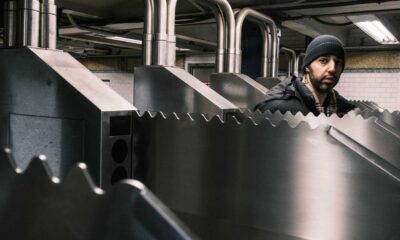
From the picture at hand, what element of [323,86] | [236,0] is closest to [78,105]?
[323,86]

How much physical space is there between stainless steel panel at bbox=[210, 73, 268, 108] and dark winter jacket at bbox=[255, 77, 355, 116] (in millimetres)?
159

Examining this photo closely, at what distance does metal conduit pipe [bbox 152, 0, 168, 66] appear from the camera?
3.77 ft

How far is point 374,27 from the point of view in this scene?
3271 millimetres

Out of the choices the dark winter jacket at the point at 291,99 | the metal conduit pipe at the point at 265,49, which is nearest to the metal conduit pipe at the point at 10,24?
the dark winter jacket at the point at 291,99

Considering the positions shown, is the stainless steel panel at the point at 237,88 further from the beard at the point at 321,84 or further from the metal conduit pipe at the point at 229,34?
the beard at the point at 321,84

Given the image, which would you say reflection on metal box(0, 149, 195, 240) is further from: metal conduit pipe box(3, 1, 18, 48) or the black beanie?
the black beanie

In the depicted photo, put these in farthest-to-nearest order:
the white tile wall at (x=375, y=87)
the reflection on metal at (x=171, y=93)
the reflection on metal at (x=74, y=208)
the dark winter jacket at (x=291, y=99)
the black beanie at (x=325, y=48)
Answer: the white tile wall at (x=375, y=87)
the black beanie at (x=325, y=48)
the dark winter jacket at (x=291, y=99)
the reflection on metal at (x=171, y=93)
the reflection on metal at (x=74, y=208)

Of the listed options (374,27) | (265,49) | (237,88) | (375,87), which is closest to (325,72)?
Answer: (237,88)

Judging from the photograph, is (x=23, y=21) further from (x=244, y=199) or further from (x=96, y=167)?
(x=244, y=199)

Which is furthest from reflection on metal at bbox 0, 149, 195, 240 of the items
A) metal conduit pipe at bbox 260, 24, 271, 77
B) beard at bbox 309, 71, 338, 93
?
metal conduit pipe at bbox 260, 24, 271, 77

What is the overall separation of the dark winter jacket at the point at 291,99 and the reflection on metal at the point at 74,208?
992 mm

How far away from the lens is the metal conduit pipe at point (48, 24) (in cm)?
88

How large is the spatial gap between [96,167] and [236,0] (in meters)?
1.62

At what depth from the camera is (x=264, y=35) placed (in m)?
2.19
